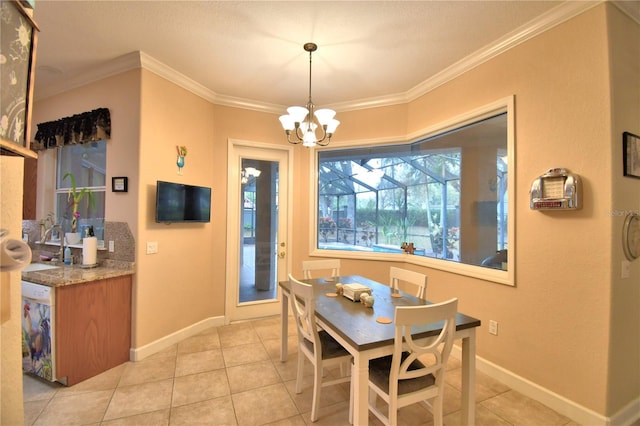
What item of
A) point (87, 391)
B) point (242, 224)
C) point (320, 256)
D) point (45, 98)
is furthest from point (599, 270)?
point (45, 98)

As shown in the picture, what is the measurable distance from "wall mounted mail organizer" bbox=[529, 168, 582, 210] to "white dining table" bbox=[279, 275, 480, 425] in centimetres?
104

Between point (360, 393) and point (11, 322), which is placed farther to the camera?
point (360, 393)

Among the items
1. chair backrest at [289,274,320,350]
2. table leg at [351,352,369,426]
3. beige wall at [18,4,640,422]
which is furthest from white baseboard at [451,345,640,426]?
chair backrest at [289,274,320,350]

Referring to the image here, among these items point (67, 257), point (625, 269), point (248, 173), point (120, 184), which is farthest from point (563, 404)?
point (67, 257)

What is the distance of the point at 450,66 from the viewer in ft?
9.32

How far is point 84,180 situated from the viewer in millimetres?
3178

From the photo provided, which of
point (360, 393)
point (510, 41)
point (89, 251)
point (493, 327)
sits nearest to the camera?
point (360, 393)

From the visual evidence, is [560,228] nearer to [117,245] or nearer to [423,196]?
[423,196]

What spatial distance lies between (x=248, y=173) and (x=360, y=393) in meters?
3.02

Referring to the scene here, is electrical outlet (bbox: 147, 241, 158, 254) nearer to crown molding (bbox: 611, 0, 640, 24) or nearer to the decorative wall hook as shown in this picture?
the decorative wall hook

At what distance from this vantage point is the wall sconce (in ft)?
12.4

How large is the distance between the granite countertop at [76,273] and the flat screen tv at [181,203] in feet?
1.83

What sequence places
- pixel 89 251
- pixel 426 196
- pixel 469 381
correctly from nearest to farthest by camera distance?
pixel 469 381, pixel 89 251, pixel 426 196

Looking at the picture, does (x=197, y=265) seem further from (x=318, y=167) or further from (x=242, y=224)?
(x=318, y=167)
